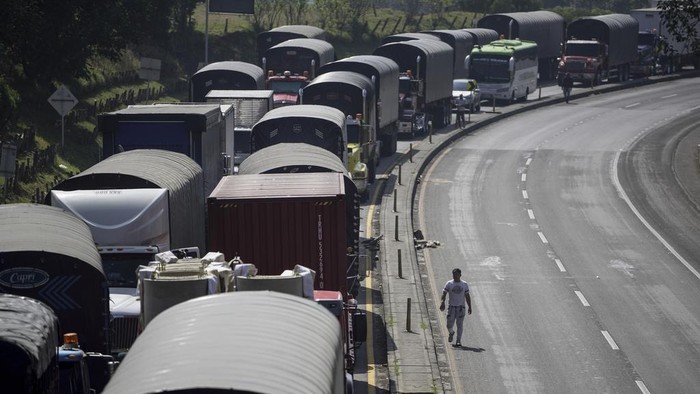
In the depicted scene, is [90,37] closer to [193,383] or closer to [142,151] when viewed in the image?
[142,151]

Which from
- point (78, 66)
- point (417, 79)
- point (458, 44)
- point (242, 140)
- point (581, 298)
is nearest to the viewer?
point (581, 298)

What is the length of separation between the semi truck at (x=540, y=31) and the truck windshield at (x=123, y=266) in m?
61.2

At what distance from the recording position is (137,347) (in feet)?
35.7

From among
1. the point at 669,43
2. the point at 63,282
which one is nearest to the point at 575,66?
the point at 669,43

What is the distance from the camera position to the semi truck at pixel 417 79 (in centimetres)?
5406

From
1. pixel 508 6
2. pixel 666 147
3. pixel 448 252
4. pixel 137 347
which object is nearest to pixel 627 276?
pixel 448 252

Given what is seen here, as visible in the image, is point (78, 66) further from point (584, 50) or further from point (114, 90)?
point (584, 50)

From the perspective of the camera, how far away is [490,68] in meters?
67.2

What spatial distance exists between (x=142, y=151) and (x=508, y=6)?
91.9m

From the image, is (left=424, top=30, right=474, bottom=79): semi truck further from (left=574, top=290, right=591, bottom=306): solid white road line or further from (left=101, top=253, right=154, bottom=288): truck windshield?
(left=101, top=253, right=154, bottom=288): truck windshield

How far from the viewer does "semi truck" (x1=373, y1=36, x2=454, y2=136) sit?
177 feet

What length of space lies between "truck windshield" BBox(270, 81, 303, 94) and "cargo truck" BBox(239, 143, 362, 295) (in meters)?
22.1

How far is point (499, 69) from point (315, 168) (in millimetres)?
44331

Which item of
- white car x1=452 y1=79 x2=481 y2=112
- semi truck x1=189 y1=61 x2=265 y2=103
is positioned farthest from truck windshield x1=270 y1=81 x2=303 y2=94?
white car x1=452 y1=79 x2=481 y2=112
